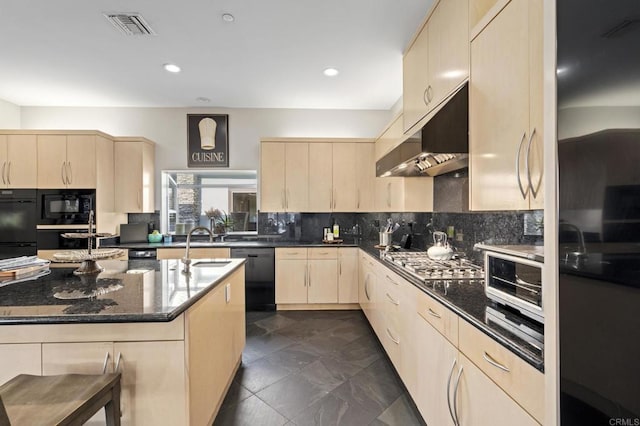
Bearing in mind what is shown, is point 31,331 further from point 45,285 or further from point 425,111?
point 425,111

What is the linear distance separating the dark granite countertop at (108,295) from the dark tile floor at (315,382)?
95cm

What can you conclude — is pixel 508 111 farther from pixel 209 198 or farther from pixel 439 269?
pixel 209 198

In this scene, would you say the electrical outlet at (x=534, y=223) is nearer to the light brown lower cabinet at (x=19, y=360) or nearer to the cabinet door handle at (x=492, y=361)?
the cabinet door handle at (x=492, y=361)

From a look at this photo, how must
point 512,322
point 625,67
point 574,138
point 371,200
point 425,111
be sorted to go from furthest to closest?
point 371,200
point 425,111
point 512,322
point 574,138
point 625,67

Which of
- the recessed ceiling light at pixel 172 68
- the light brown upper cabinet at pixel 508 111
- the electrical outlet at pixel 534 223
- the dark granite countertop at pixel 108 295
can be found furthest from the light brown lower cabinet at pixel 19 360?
the recessed ceiling light at pixel 172 68

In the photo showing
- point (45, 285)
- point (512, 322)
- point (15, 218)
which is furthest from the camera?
point (15, 218)

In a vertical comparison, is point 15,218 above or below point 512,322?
above

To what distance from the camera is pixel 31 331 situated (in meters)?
1.30

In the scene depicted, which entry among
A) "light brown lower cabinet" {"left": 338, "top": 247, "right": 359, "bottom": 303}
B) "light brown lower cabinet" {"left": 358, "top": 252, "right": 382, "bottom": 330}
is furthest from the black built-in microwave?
"light brown lower cabinet" {"left": 358, "top": 252, "right": 382, "bottom": 330}

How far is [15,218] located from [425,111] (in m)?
5.06

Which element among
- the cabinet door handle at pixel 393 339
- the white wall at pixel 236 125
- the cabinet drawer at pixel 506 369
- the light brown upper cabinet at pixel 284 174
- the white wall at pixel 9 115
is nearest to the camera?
the cabinet drawer at pixel 506 369

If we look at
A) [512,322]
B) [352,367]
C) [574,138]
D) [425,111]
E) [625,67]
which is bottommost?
[352,367]

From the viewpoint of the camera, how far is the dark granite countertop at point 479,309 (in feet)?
3.08

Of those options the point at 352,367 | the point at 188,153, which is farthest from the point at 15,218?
the point at 352,367
